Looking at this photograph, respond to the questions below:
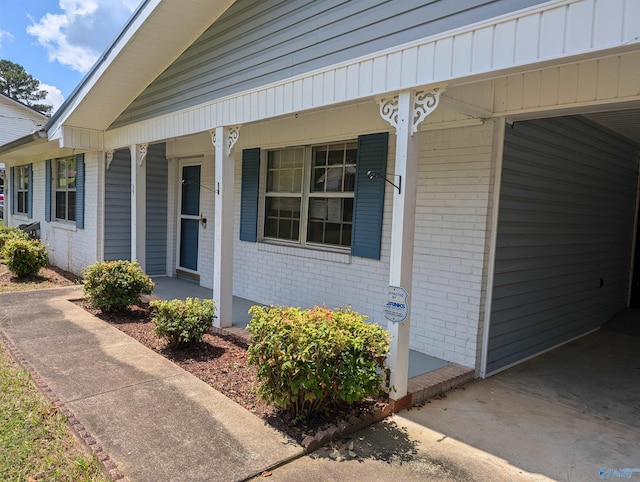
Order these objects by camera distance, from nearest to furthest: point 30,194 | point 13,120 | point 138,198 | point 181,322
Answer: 1. point 181,322
2. point 138,198
3. point 30,194
4. point 13,120

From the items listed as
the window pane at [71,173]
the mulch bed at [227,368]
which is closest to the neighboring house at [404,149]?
the mulch bed at [227,368]

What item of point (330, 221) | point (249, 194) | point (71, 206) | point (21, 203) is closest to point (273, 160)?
point (249, 194)

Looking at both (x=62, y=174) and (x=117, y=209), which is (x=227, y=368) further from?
(x=62, y=174)

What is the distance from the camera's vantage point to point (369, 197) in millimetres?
5055

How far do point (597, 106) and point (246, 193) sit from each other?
4681 mm

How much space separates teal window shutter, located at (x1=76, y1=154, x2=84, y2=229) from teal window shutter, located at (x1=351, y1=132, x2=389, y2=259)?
6.27m

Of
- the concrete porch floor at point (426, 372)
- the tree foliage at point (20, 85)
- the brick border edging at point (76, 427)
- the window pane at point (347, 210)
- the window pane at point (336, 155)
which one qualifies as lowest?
the brick border edging at point (76, 427)

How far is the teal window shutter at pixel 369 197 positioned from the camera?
4.93 m

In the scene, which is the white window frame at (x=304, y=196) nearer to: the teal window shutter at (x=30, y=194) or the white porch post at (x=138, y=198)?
the white porch post at (x=138, y=198)

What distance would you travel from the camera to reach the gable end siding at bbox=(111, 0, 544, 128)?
3.21 m

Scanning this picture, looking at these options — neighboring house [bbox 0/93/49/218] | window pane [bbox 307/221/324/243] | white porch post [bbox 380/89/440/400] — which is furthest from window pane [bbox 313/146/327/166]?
neighboring house [bbox 0/93/49/218]

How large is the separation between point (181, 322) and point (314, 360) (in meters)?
2.15

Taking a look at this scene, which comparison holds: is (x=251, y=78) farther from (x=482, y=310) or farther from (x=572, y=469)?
(x=572, y=469)

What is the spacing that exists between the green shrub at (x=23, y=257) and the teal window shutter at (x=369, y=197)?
6.62 m
